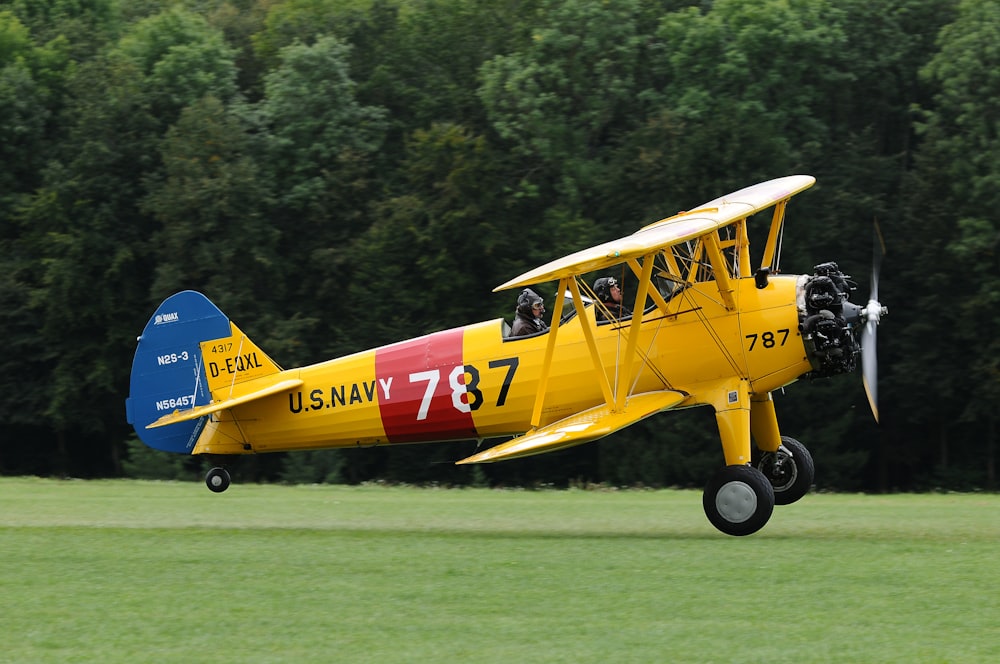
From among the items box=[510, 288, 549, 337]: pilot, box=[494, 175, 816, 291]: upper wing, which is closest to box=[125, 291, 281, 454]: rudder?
box=[510, 288, 549, 337]: pilot

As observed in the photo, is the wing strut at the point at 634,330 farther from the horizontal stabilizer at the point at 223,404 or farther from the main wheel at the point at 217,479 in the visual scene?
the main wheel at the point at 217,479

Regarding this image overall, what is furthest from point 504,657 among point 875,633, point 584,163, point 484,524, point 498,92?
point 498,92

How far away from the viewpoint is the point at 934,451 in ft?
116

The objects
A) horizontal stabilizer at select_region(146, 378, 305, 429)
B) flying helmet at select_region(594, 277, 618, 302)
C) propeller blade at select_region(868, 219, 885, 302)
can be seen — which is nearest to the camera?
propeller blade at select_region(868, 219, 885, 302)

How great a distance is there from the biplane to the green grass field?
0.88 meters

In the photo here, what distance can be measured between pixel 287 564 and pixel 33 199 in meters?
31.3

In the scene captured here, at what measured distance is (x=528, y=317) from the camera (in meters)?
14.3

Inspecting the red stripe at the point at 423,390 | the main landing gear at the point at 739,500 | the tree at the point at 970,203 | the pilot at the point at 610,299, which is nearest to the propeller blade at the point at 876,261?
the main landing gear at the point at 739,500

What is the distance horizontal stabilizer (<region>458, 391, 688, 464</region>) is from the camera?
12.5 m

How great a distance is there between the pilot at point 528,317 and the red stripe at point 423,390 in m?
0.63

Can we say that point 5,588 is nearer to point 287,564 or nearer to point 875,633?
point 287,564

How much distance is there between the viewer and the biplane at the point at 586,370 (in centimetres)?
1288

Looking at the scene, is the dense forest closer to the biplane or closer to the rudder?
the rudder

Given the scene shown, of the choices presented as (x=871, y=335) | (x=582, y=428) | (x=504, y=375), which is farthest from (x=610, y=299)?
(x=871, y=335)
